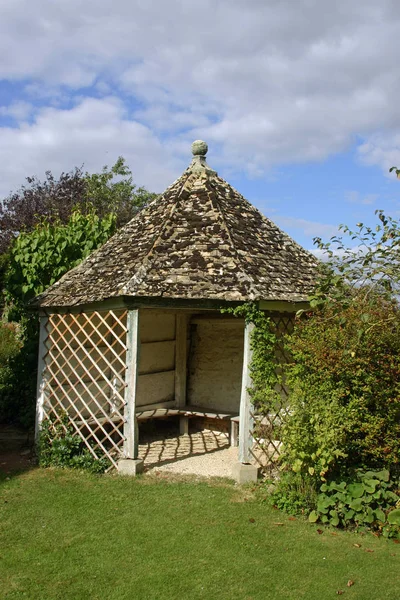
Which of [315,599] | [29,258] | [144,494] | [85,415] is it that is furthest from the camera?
[29,258]

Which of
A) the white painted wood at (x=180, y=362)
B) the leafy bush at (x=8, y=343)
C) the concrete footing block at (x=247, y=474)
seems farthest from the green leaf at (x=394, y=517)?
the leafy bush at (x=8, y=343)

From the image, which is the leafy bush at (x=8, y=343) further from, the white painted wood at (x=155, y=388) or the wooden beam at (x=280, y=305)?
the wooden beam at (x=280, y=305)

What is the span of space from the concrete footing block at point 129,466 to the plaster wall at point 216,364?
3.11 m

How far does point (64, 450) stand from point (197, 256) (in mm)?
3454

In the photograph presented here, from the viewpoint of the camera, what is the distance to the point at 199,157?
9.74 meters

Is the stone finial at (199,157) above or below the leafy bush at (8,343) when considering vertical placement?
above

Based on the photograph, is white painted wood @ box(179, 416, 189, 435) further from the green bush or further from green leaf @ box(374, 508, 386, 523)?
green leaf @ box(374, 508, 386, 523)

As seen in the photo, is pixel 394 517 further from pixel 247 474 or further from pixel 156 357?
pixel 156 357

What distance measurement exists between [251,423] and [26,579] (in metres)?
3.52

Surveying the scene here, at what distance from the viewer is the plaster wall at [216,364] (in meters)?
10.1

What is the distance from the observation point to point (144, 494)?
6652mm

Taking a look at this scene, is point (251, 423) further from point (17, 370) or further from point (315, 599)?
point (17, 370)

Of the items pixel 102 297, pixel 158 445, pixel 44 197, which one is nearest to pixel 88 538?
pixel 102 297

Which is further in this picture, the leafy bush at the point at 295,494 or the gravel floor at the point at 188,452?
the gravel floor at the point at 188,452
